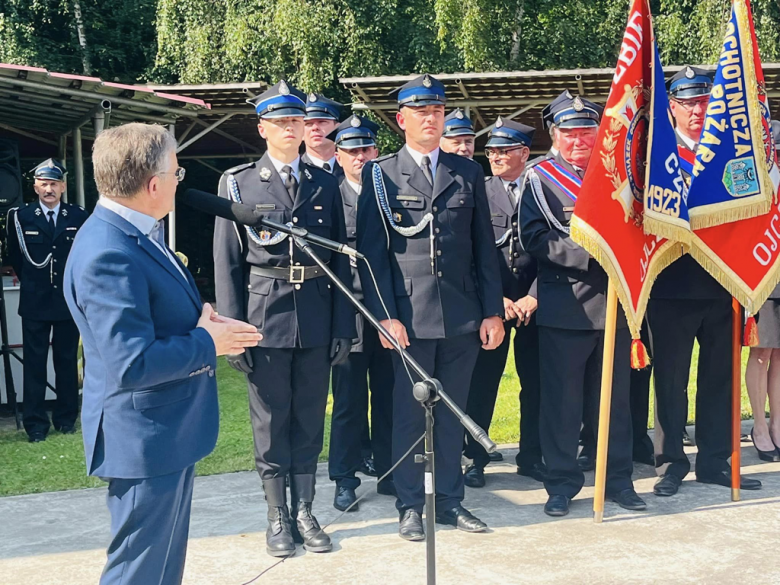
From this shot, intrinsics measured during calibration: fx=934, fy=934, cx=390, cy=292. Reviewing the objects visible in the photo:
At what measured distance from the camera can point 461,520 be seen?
4559 mm

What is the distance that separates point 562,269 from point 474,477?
1333 mm

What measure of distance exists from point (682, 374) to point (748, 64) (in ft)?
5.61

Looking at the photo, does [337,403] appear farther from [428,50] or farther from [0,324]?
[428,50]

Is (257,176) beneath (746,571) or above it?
above

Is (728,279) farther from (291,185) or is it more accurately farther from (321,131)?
(321,131)

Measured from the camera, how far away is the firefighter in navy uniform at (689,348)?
5.15m

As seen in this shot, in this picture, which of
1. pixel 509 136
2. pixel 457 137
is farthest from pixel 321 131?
pixel 509 136

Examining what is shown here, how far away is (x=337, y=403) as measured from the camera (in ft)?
17.3

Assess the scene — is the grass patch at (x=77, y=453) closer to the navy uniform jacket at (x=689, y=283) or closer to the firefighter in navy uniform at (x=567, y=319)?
the firefighter in navy uniform at (x=567, y=319)

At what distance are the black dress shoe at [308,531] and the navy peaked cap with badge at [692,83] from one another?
3037 mm

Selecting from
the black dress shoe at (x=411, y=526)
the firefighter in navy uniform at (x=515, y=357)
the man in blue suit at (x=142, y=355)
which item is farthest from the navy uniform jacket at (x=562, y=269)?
the man in blue suit at (x=142, y=355)

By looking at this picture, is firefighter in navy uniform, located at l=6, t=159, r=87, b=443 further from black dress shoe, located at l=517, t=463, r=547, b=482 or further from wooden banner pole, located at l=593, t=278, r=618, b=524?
wooden banner pole, located at l=593, t=278, r=618, b=524

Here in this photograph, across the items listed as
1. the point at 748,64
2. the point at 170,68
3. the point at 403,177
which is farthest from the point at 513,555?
the point at 170,68

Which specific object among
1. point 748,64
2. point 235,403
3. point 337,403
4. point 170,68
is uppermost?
point 170,68
